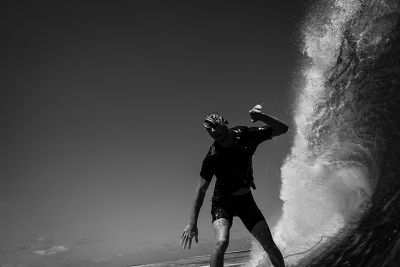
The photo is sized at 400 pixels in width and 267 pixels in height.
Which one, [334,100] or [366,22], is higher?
[366,22]

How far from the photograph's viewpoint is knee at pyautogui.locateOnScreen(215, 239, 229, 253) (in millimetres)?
4102

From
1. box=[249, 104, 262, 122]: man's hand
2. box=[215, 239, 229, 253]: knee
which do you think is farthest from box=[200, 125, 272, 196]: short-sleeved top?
box=[215, 239, 229, 253]: knee

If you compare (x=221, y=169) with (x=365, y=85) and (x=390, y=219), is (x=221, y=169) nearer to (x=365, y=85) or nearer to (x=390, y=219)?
(x=390, y=219)

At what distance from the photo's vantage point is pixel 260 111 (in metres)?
4.29

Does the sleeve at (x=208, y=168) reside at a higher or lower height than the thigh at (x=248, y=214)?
higher

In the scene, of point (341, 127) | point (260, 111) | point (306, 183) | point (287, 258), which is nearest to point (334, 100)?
point (341, 127)

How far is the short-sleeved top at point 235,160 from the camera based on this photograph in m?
4.48

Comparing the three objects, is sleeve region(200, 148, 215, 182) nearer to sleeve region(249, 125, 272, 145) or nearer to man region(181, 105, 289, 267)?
man region(181, 105, 289, 267)

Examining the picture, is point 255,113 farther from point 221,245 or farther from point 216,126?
point 221,245

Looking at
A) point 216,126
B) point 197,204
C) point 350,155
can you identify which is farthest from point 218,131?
point 350,155

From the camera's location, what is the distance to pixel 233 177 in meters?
4.57

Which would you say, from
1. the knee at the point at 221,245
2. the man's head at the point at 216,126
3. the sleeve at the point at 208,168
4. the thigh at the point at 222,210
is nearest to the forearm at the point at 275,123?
the man's head at the point at 216,126

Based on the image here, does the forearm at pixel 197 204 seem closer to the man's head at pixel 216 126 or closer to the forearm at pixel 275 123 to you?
the man's head at pixel 216 126

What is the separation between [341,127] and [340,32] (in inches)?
110
